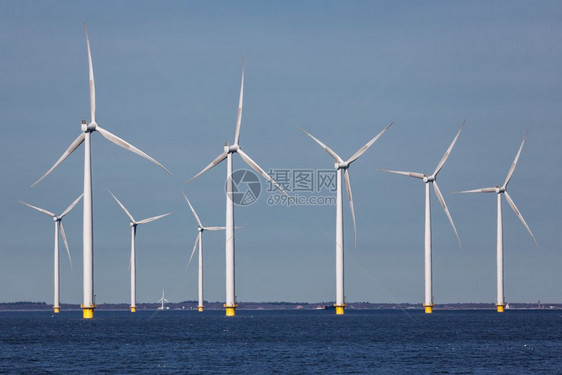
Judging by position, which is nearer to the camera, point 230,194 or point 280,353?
point 280,353

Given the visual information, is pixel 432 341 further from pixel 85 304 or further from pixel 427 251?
pixel 427 251

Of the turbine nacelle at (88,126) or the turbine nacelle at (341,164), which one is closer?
the turbine nacelle at (88,126)

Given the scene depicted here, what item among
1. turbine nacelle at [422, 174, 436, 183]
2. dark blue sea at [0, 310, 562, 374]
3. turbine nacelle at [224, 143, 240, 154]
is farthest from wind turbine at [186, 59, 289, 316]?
turbine nacelle at [422, 174, 436, 183]

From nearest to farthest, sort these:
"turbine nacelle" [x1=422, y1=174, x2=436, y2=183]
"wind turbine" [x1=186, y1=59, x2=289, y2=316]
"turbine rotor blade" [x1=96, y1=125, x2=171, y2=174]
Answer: "turbine rotor blade" [x1=96, y1=125, x2=171, y2=174] → "wind turbine" [x1=186, y1=59, x2=289, y2=316] → "turbine nacelle" [x1=422, y1=174, x2=436, y2=183]

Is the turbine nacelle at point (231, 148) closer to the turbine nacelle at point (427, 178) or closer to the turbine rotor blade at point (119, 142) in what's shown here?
the turbine rotor blade at point (119, 142)

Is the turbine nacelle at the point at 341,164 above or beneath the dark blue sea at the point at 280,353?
above

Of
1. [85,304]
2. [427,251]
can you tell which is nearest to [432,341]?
[85,304]

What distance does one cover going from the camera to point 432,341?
12081cm

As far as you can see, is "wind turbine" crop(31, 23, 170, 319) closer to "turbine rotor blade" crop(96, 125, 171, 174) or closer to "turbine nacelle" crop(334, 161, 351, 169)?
"turbine rotor blade" crop(96, 125, 171, 174)

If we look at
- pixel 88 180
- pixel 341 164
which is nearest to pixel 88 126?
pixel 88 180

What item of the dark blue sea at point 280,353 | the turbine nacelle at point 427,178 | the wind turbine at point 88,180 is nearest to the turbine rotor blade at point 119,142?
the wind turbine at point 88,180

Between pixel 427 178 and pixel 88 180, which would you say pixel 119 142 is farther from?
pixel 427 178

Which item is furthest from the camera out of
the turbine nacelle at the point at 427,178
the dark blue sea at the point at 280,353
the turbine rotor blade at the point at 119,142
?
the turbine nacelle at the point at 427,178

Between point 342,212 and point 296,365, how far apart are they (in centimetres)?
7336
